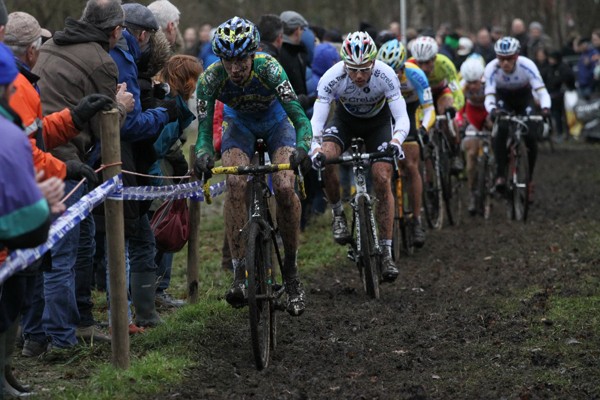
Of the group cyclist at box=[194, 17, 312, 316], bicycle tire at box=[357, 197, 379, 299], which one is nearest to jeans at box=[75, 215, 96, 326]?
cyclist at box=[194, 17, 312, 316]

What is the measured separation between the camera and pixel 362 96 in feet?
34.3

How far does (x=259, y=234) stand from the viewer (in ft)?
24.8

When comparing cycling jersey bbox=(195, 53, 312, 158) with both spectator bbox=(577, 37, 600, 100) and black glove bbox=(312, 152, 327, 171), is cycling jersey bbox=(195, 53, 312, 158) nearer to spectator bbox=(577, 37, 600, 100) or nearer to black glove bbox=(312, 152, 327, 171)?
black glove bbox=(312, 152, 327, 171)

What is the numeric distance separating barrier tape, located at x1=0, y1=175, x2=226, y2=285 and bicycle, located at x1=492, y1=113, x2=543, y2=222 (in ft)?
22.3

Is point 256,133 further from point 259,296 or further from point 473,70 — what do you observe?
point 473,70

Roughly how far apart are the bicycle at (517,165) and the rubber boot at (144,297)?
25.0ft

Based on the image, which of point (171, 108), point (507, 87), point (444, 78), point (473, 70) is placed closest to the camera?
point (171, 108)

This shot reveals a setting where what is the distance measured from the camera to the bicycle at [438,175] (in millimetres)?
14297

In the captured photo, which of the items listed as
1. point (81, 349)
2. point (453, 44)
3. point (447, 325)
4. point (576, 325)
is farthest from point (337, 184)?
point (453, 44)

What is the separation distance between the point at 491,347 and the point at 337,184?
130 inches

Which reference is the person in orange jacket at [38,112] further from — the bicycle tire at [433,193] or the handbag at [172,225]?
the bicycle tire at [433,193]

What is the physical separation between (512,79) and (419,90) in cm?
322

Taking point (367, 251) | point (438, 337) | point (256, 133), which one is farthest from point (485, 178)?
point (256, 133)

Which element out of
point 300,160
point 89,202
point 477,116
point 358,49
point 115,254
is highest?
point 358,49
